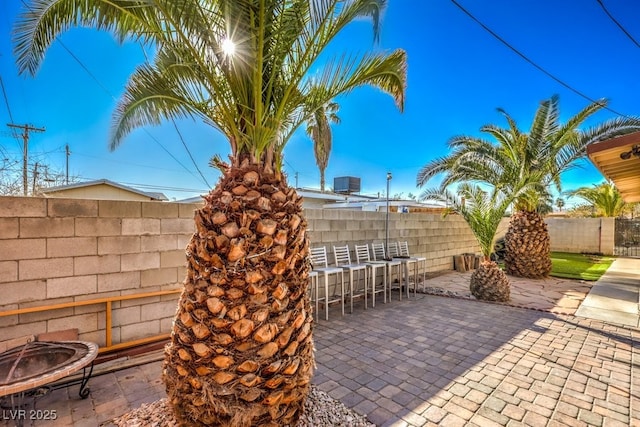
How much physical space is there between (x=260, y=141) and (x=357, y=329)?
3.45 metres

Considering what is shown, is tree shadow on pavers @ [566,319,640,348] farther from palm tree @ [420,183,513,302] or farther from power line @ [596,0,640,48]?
power line @ [596,0,640,48]

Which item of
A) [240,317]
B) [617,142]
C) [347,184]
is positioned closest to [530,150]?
[617,142]

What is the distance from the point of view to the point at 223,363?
6.56 ft

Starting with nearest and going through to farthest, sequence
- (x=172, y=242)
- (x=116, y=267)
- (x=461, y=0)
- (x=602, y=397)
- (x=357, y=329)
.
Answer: (x=602, y=397) < (x=116, y=267) < (x=172, y=242) < (x=357, y=329) < (x=461, y=0)

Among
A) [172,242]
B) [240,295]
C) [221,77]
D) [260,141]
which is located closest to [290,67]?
[221,77]

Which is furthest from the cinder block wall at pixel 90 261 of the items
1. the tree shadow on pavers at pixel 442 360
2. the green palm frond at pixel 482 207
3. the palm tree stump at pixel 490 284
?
the palm tree stump at pixel 490 284

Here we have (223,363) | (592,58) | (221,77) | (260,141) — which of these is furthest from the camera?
(592,58)

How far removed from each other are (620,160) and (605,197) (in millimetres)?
13532

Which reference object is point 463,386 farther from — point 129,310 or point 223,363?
point 129,310

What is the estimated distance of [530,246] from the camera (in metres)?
8.77

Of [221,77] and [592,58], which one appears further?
[592,58]

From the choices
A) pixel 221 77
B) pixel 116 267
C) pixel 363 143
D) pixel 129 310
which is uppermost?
pixel 363 143

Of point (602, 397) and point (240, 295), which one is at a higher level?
point (240, 295)

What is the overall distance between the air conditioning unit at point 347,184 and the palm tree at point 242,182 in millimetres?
13646
